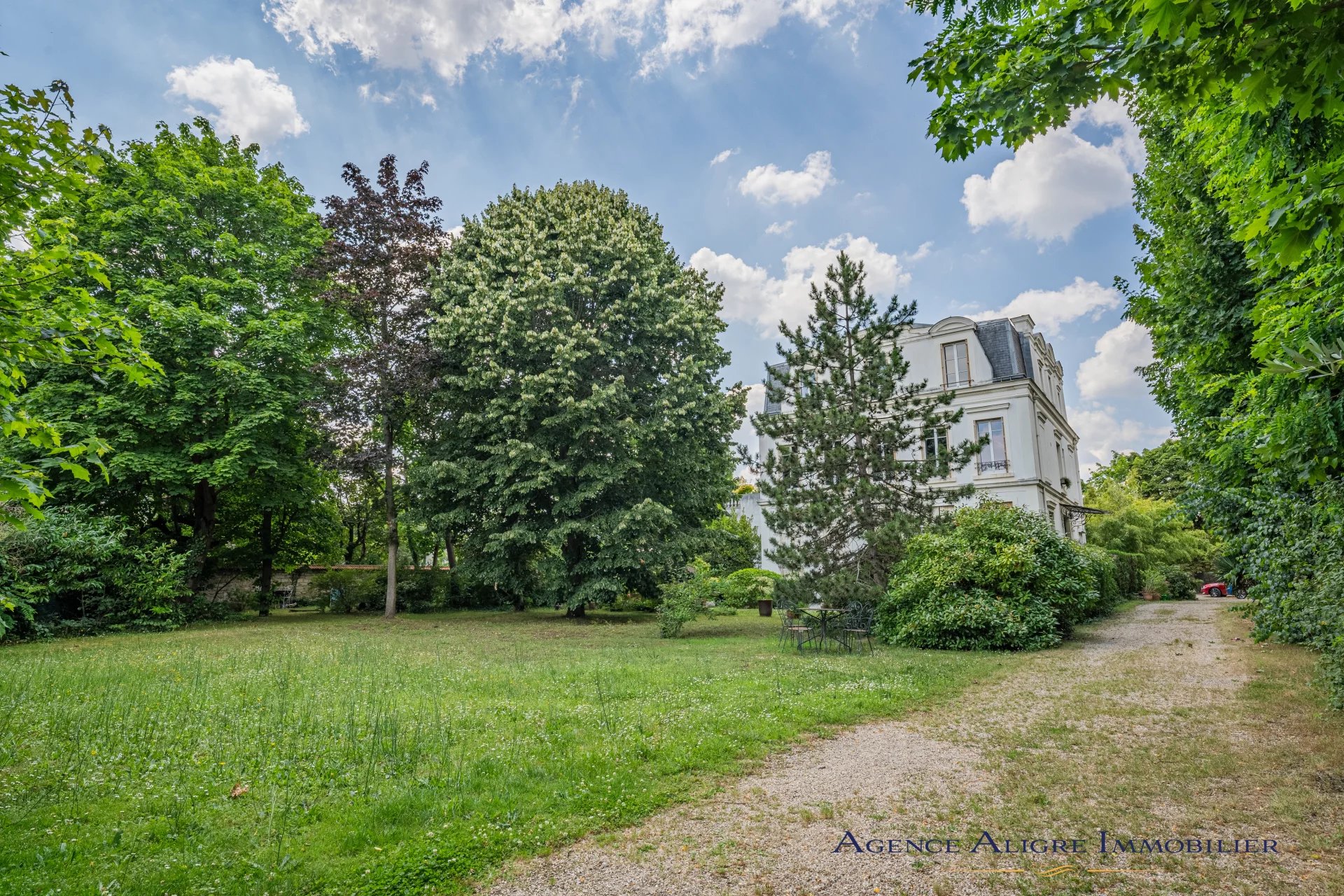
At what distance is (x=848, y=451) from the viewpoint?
15.5 m

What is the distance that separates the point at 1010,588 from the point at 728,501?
10668 millimetres

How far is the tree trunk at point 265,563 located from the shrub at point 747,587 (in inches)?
670

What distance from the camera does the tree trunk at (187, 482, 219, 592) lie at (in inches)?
816

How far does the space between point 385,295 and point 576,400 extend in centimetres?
769

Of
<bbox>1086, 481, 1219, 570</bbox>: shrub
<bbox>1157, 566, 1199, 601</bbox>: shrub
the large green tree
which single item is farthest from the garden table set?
<bbox>1157, 566, 1199, 601</bbox>: shrub

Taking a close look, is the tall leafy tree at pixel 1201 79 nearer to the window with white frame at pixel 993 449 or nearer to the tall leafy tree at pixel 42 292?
the tall leafy tree at pixel 42 292

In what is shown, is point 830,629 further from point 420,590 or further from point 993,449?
point 420,590

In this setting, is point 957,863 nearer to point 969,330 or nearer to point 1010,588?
point 1010,588

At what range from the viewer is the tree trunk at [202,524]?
20.7m

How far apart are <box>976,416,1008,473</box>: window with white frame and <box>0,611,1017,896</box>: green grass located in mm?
16335

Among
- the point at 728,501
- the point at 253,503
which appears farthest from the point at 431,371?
the point at 728,501

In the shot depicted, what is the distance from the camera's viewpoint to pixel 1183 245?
32.3 feet

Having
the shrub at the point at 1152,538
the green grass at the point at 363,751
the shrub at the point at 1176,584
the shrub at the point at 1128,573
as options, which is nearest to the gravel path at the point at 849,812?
the green grass at the point at 363,751

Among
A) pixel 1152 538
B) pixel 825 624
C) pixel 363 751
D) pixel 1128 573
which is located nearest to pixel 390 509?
pixel 825 624
